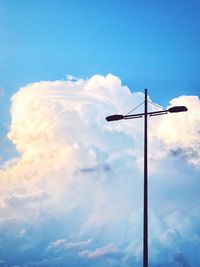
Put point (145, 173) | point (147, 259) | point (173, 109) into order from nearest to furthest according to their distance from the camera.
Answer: point (147, 259) < point (145, 173) < point (173, 109)

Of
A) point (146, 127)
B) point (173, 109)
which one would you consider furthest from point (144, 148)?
point (173, 109)

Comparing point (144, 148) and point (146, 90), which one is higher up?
point (146, 90)

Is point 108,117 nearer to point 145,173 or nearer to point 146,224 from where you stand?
point 145,173

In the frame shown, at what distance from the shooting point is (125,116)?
59.5 ft

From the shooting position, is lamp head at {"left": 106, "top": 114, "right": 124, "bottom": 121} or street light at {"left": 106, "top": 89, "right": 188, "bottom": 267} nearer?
street light at {"left": 106, "top": 89, "right": 188, "bottom": 267}

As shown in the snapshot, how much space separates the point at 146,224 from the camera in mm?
15586

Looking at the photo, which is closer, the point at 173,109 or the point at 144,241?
the point at 144,241

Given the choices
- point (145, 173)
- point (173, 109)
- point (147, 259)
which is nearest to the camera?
point (147, 259)

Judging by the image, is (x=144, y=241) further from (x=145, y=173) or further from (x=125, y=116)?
(x=125, y=116)

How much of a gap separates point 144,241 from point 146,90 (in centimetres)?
615

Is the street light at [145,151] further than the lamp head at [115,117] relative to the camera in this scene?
No

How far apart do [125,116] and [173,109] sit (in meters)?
1.97

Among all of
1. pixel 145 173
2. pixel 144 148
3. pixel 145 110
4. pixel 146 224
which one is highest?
pixel 145 110

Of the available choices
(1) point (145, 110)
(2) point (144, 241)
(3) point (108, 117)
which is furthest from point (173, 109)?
(2) point (144, 241)
